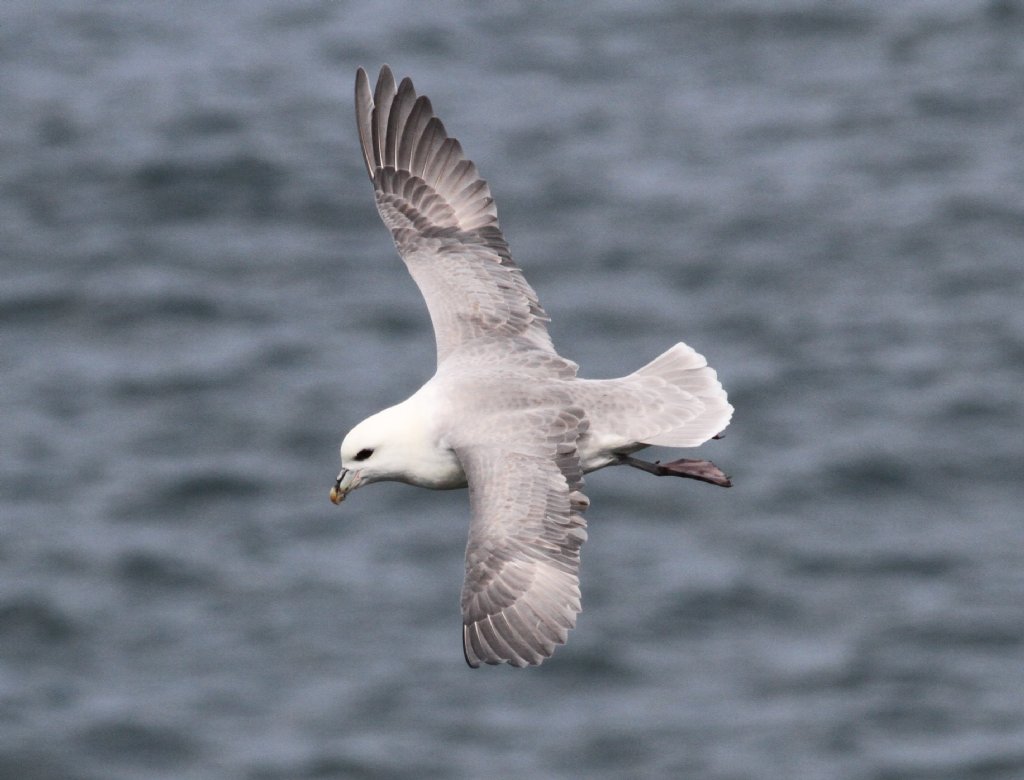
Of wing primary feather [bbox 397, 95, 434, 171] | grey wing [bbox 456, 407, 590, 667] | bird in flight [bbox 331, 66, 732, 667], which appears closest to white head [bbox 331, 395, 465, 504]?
bird in flight [bbox 331, 66, 732, 667]

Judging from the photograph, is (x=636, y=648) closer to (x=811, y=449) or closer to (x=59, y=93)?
(x=811, y=449)

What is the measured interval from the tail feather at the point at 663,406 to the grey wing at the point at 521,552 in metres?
0.51

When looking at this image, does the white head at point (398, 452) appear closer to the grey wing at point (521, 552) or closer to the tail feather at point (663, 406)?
the grey wing at point (521, 552)

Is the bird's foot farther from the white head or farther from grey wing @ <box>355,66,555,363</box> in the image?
the white head

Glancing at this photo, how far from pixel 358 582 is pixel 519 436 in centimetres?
985

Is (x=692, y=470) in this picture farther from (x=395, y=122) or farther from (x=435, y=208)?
(x=395, y=122)

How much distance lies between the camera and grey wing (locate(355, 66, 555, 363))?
973 cm

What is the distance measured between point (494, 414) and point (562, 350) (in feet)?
34.2

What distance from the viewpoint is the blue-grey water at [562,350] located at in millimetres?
17266

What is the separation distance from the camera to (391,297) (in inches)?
798

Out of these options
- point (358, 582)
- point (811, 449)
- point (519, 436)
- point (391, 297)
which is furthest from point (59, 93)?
point (519, 436)

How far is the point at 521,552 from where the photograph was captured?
8.24 m

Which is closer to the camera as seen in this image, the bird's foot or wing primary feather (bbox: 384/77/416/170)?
the bird's foot

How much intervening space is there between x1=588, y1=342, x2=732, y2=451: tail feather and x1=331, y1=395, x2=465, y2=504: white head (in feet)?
2.32
